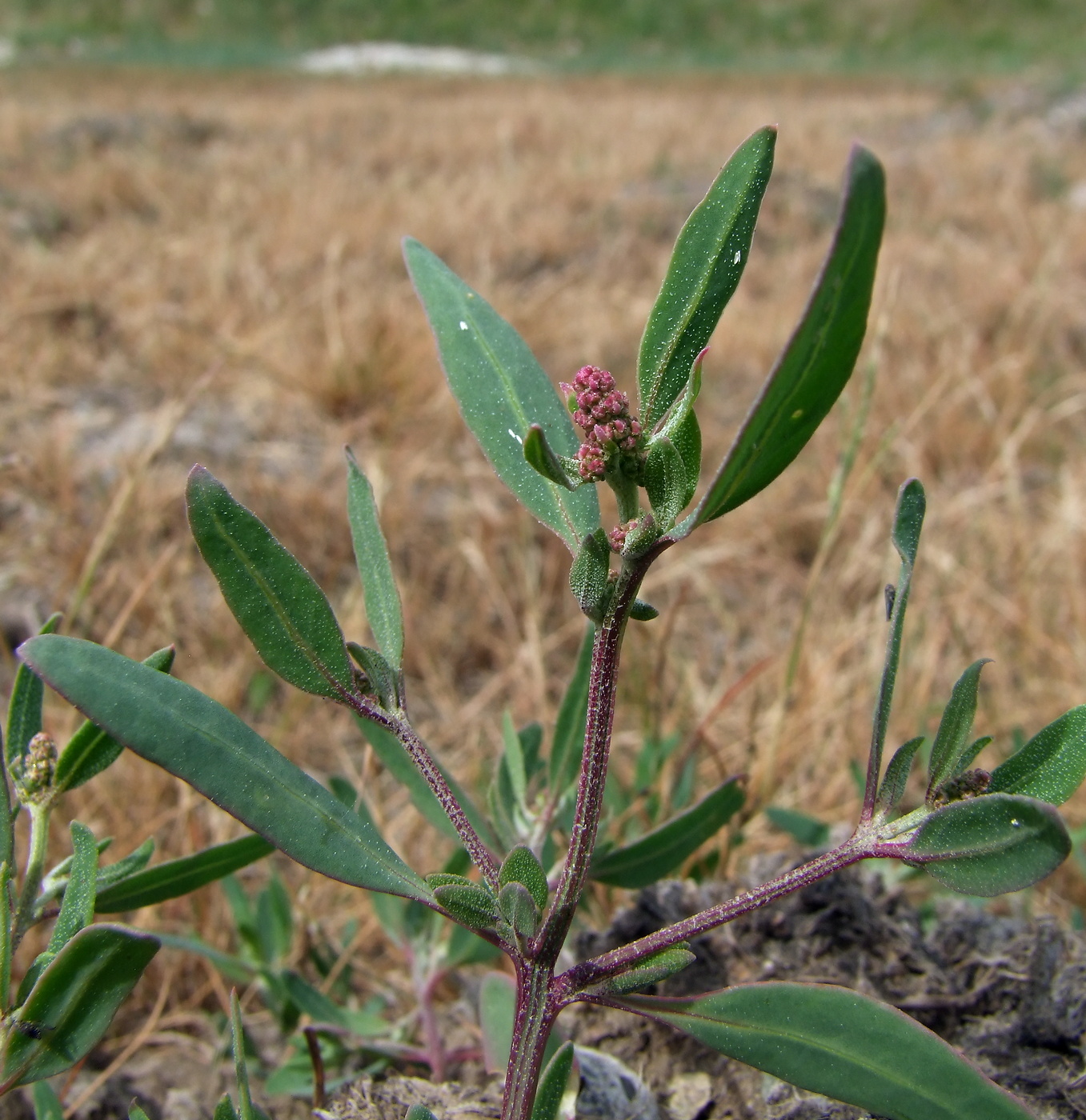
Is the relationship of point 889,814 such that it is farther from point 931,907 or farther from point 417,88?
point 417,88

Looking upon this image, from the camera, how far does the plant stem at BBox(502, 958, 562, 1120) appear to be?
553 mm

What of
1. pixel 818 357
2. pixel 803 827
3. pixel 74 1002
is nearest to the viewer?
pixel 818 357

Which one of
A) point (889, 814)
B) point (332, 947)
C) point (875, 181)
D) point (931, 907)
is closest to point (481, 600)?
point (332, 947)

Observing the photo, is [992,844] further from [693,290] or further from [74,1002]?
[74,1002]

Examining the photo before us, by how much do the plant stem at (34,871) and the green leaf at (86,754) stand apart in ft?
0.06

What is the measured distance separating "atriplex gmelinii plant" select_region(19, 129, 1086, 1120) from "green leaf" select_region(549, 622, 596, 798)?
0.19 metres

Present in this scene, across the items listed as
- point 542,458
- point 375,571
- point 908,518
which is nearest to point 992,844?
point 908,518

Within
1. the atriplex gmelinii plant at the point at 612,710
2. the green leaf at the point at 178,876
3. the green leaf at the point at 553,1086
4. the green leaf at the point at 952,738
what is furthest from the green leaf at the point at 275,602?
the green leaf at the point at 952,738

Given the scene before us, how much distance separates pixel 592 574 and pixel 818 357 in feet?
0.51

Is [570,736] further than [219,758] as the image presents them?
Yes

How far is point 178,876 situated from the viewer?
633mm

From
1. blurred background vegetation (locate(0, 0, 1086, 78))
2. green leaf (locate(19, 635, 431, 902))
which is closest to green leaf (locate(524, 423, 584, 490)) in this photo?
green leaf (locate(19, 635, 431, 902))

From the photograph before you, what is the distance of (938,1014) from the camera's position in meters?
0.80

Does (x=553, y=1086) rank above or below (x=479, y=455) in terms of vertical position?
above
